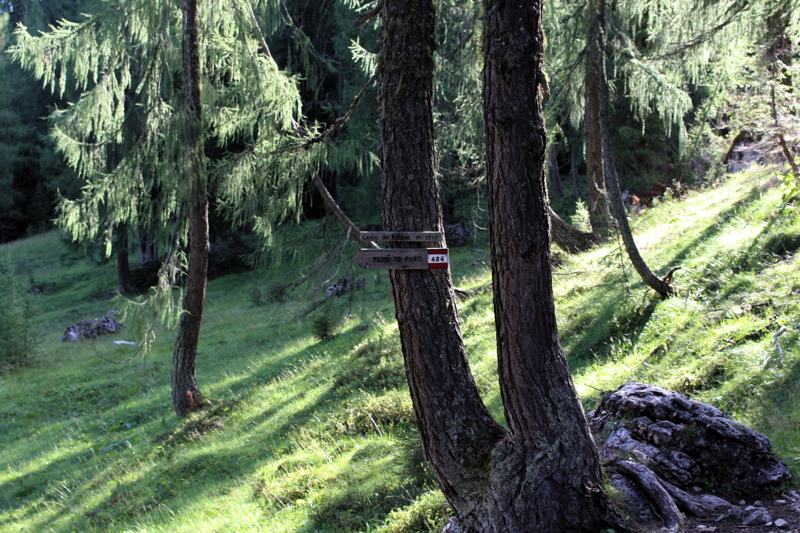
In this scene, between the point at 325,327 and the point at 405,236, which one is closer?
the point at 405,236

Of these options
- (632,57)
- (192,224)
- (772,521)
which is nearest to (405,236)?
(772,521)

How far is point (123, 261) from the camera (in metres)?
26.3

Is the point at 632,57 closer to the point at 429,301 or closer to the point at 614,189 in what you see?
the point at 614,189

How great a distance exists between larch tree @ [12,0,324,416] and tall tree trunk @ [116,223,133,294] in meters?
14.8

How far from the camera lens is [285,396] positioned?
10359 millimetres

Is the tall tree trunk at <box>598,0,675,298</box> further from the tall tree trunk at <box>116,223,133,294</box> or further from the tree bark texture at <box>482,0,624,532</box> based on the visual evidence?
A: the tall tree trunk at <box>116,223,133,294</box>

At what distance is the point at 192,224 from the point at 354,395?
15.1ft

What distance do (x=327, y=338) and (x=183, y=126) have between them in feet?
19.7

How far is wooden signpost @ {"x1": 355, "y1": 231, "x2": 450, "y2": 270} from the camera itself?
394cm

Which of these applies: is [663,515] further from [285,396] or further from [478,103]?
[285,396]

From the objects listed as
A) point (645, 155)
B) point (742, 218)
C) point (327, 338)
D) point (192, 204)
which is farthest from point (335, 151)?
point (645, 155)

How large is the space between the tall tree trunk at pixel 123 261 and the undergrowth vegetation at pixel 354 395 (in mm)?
10747

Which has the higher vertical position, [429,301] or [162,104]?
[162,104]

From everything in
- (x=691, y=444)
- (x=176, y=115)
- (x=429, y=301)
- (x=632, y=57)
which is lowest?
(x=691, y=444)
